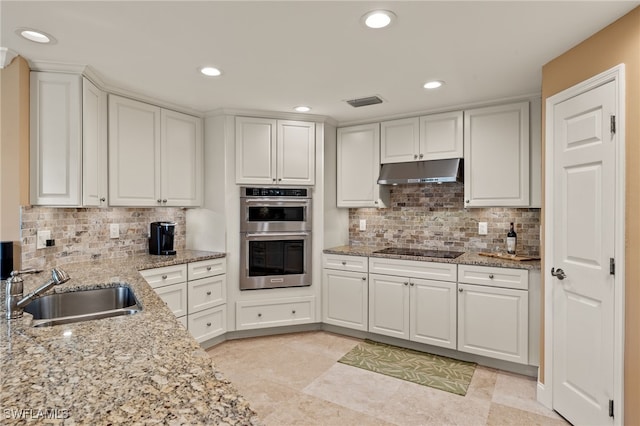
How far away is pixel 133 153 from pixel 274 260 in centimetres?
165

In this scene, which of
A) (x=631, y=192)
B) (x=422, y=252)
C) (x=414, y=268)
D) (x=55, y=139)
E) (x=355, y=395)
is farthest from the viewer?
(x=422, y=252)

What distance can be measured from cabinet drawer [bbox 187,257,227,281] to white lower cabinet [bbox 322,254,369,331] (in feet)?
3.49

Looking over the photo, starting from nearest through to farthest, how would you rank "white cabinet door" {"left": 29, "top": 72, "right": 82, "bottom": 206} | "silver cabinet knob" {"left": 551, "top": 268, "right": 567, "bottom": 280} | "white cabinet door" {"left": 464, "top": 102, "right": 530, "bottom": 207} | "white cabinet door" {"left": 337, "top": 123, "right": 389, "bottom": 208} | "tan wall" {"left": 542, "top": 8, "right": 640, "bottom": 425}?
"tan wall" {"left": 542, "top": 8, "right": 640, "bottom": 425} < "silver cabinet knob" {"left": 551, "top": 268, "right": 567, "bottom": 280} < "white cabinet door" {"left": 29, "top": 72, "right": 82, "bottom": 206} < "white cabinet door" {"left": 464, "top": 102, "right": 530, "bottom": 207} < "white cabinet door" {"left": 337, "top": 123, "right": 389, "bottom": 208}

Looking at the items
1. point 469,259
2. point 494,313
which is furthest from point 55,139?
point 494,313

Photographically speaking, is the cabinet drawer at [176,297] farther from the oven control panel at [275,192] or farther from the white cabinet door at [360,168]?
the white cabinet door at [360,168]

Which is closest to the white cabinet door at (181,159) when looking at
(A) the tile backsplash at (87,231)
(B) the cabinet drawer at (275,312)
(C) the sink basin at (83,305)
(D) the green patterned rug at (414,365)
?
(A) the tile backsplash at (87,231)

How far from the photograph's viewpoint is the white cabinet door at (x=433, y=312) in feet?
10.3

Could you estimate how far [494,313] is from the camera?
2951 millimetres

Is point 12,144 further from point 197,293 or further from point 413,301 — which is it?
point 413,301

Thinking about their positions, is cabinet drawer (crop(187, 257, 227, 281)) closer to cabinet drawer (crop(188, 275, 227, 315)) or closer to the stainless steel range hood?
cabinet drawer (crop(188, 275, 227, 315))

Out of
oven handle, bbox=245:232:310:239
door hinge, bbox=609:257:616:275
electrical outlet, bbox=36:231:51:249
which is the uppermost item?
electrical outlet, bbox=36:231:51:249

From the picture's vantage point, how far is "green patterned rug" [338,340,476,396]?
276 cm

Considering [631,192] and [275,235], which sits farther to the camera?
[275,235]

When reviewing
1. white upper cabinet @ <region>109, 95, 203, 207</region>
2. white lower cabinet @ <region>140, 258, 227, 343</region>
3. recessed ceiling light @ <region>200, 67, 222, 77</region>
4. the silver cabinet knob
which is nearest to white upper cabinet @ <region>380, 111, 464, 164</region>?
the silver cabinet knob
